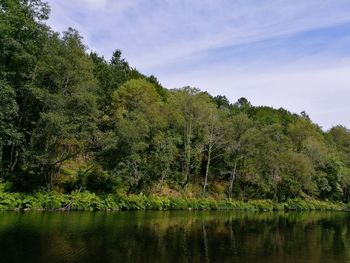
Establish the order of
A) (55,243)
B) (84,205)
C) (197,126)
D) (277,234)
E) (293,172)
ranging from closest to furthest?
(55,243)
(277,234)
(84,205)
(197,126)
(293,172)

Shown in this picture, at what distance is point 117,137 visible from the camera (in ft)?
150

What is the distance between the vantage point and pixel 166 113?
6038 cm

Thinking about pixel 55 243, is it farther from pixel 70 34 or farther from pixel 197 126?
pixel 197 126

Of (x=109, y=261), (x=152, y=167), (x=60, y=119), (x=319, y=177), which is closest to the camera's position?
(x=109, y=261)

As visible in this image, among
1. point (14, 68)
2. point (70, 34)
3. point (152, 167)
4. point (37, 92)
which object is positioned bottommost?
point (152, 167)

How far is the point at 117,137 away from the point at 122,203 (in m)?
7.84

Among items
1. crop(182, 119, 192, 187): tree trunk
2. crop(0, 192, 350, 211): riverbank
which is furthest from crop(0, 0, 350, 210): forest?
crop(0, 192, 350, 211): riverbank

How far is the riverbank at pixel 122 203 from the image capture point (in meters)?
37.5

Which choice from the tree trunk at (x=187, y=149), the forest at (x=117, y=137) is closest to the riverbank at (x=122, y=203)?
the forest at (x=117, y=137)

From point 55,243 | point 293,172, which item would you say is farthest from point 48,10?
point 293,172

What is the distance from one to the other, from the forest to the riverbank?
177cm

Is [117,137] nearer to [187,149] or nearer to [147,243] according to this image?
[187,149]

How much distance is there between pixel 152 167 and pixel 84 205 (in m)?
14.2

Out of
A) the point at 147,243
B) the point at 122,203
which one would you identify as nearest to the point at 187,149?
the point at 122,203
